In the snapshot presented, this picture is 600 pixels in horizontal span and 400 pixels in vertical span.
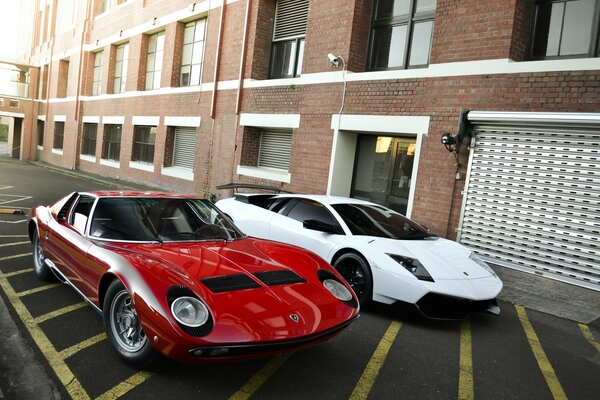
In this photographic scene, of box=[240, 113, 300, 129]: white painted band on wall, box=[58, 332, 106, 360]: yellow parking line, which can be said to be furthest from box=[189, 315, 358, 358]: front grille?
box=[240, 113, 300, 129]: white painted band on wall

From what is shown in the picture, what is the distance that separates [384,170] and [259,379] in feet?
23.7

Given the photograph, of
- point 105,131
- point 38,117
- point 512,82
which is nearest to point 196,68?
point 105,131

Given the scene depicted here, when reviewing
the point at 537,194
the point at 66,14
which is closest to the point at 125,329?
the point at 537,194

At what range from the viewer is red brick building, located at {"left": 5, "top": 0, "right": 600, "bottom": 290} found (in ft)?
23.1

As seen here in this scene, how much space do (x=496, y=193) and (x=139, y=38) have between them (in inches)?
621

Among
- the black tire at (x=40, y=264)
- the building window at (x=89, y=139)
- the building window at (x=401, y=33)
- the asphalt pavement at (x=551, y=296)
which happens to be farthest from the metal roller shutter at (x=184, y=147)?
the asphalt pavement at (x=551, y=296)

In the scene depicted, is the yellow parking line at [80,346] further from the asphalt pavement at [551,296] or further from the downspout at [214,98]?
the downspout at [214,98]

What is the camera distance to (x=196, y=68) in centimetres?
1517

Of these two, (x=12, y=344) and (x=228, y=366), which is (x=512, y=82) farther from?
(x=12, y=344)

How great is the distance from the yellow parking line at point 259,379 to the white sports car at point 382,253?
153cm

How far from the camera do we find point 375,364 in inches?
144

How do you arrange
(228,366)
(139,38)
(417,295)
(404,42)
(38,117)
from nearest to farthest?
(228,366), (417,295), (404,42), (139,38), (38,117)

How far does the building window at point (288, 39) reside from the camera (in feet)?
39.0

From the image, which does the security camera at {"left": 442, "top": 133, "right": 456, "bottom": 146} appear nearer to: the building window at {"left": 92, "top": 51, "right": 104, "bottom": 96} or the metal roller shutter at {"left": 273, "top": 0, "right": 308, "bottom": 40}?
the metal roller shutter at {"left": 273, "top": 0, "right": 308, "bottom": 40}
